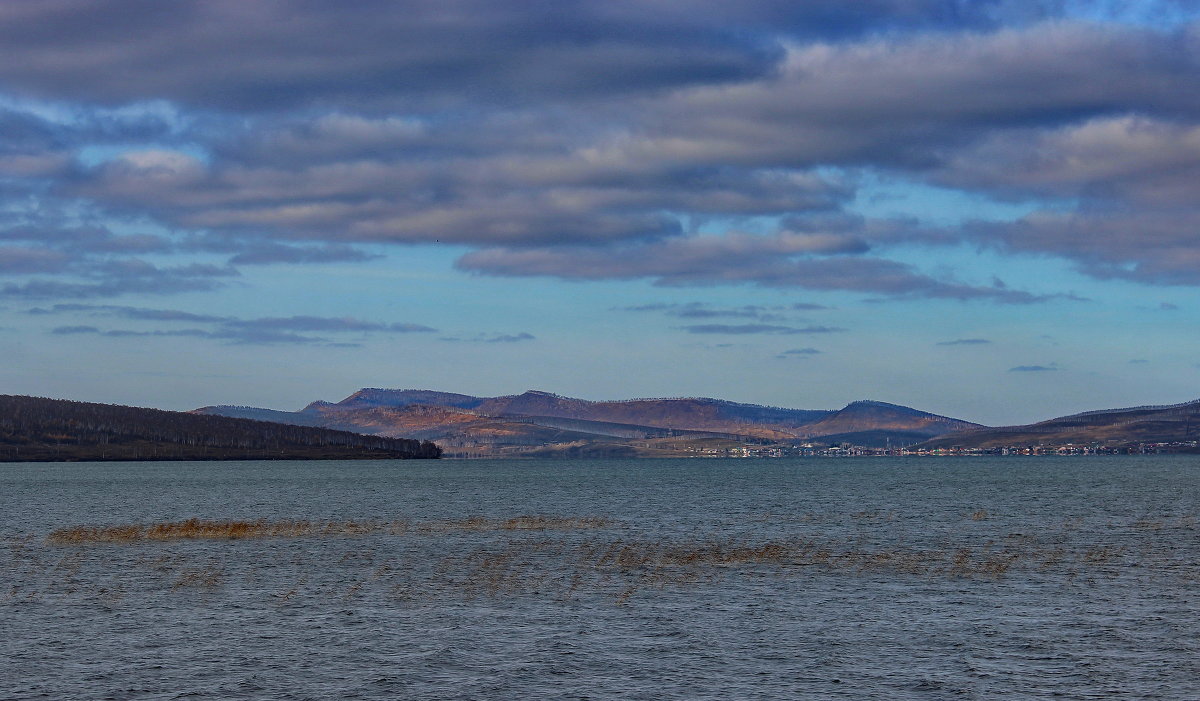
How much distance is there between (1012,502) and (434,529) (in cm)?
8911

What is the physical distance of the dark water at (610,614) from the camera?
4378cm

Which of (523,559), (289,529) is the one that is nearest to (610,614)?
(523,559)

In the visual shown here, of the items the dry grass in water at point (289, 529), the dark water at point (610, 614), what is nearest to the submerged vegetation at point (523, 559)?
the dry grass in water at point (289, 529)

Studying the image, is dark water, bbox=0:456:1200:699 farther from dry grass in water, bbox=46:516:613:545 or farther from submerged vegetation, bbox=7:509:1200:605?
dry grass in water, bbox=46:516:613:545

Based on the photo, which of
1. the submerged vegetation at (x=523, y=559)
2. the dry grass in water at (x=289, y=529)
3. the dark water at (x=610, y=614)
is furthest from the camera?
the dry grass in water at (x=289, y=529)

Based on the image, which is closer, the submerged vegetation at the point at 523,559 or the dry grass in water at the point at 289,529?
the submerged vegetation at the point at 523,559

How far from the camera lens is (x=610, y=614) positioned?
58438 mm

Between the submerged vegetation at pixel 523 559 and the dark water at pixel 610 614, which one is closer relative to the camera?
the dark water at pixel 610 614

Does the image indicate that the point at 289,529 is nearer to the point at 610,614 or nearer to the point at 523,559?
the point at 523,559

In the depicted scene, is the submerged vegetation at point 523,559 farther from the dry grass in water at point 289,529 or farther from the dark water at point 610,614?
the dark water at point 610,614

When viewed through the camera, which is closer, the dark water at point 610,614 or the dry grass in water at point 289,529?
the dark water at point 610,614

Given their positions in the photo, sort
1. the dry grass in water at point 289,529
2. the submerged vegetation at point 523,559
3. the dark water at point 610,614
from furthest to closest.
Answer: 1. the dry grass in water at point 289,529
2. the submerged vegetation at point 523,559
3. the dark water at point 610,614

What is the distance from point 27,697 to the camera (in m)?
41.5

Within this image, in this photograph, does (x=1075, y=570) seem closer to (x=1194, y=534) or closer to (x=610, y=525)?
(x=1194, y=534)
